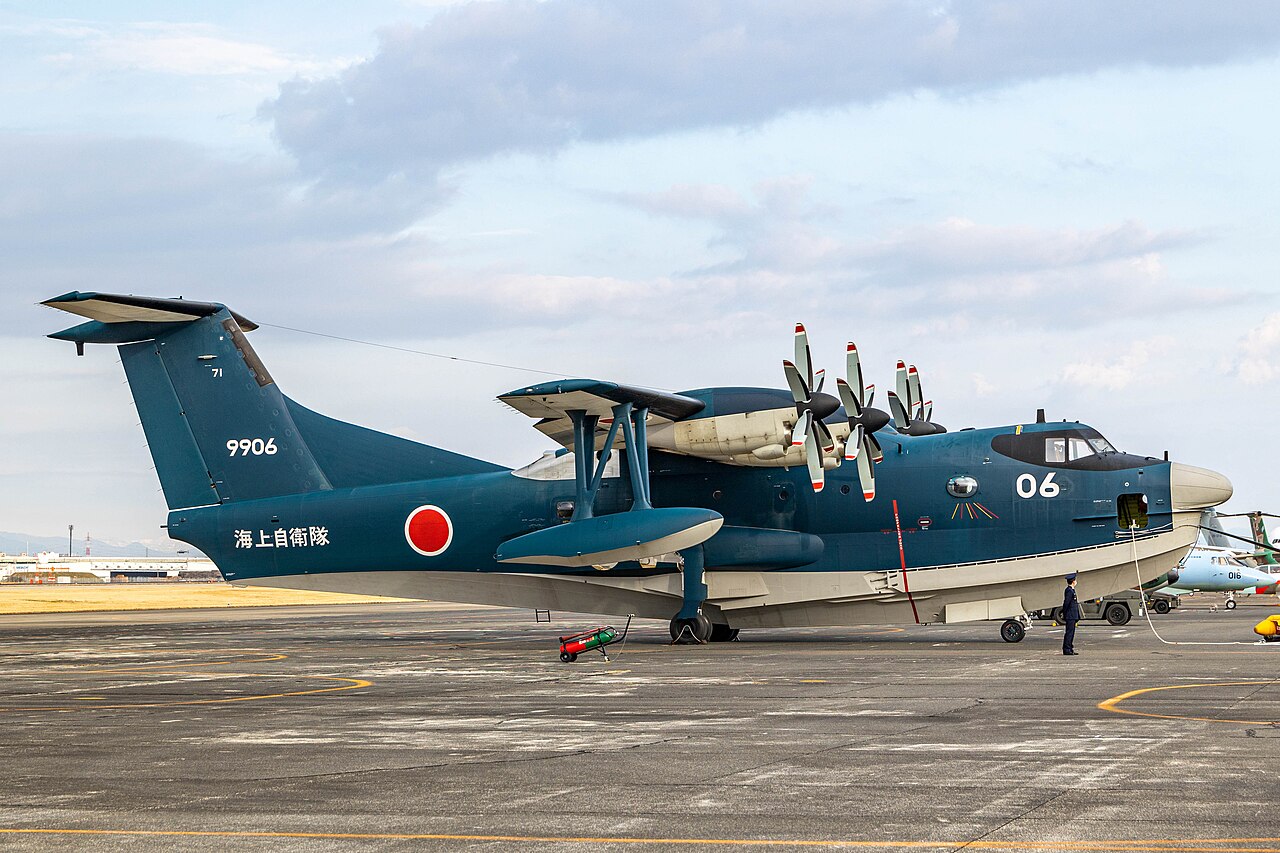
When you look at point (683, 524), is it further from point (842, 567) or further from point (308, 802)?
point (308, 802)

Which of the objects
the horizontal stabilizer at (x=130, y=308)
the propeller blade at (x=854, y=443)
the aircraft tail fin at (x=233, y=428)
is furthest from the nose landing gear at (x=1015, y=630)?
the horizontal stabilizer at (x=130, y=308)

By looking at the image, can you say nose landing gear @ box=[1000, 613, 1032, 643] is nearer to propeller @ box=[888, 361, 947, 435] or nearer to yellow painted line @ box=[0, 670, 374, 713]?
propeller @ box=[888, 361, 947, 435]

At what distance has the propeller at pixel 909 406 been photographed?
32.5 meters

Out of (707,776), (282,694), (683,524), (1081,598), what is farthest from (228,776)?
(1081,598)

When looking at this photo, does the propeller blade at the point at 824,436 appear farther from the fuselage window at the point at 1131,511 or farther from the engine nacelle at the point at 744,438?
the fuselage window at the point at 1131,511

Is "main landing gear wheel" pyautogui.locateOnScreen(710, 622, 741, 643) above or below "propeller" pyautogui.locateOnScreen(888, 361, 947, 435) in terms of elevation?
below

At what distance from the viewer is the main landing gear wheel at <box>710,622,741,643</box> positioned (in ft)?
101

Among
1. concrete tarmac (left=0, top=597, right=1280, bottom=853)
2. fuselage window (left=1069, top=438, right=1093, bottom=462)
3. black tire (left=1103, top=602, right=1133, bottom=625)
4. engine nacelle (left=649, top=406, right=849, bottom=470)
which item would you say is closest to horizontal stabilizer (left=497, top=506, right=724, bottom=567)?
engine nacelle (left=649, top=406, right=849, bottom=470)

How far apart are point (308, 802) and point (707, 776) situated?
3314 mm

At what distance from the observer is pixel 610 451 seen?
1120 inches

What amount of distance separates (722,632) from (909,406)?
790 centimetres

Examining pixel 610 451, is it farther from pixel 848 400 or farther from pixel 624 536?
pixel 848 400

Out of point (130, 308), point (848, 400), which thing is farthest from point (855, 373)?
point (130, 308)

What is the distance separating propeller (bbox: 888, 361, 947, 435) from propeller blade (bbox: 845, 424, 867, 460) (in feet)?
13.6
